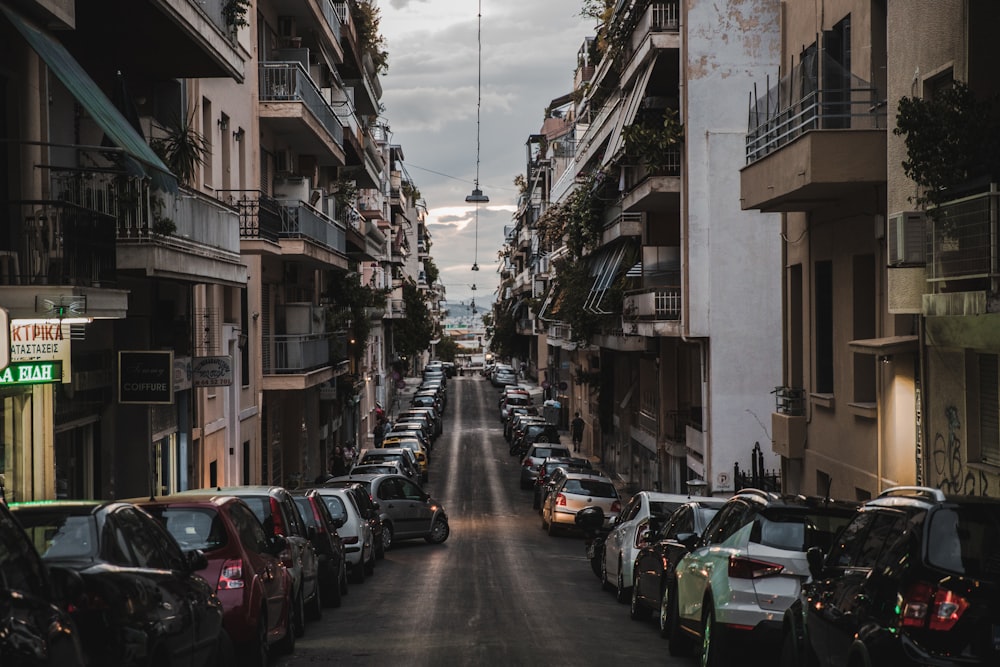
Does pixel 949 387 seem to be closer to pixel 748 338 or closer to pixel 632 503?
pixel 632 503

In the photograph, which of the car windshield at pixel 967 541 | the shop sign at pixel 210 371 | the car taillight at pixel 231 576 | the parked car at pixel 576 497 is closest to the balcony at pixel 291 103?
the shop sign at pixel 210 371

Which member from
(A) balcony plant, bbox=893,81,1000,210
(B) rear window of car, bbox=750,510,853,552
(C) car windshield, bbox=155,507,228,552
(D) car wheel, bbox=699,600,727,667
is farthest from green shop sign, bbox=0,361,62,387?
(A) balcony plant, bbox=893,81,1000,210

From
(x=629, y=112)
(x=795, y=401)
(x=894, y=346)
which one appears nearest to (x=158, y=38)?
(x=894, y=346)

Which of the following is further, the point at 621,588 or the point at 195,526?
the point at 621,588

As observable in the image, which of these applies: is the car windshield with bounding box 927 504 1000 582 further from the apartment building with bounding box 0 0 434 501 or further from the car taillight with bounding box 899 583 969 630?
the apartment building with bounding box 0 0 434 501

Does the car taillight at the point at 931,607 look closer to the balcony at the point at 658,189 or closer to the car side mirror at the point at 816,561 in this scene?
the car side mirror at the point at 816,561

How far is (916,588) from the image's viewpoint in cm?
689

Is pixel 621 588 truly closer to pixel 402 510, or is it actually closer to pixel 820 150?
pixel 820 150

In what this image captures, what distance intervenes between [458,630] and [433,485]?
31.7 m

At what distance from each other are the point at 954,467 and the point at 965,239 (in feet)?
10.7

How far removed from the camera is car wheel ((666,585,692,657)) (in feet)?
41.6

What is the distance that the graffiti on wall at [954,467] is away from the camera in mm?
14367

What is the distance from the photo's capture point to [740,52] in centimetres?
3016

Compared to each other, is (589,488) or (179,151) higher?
(179,151)
